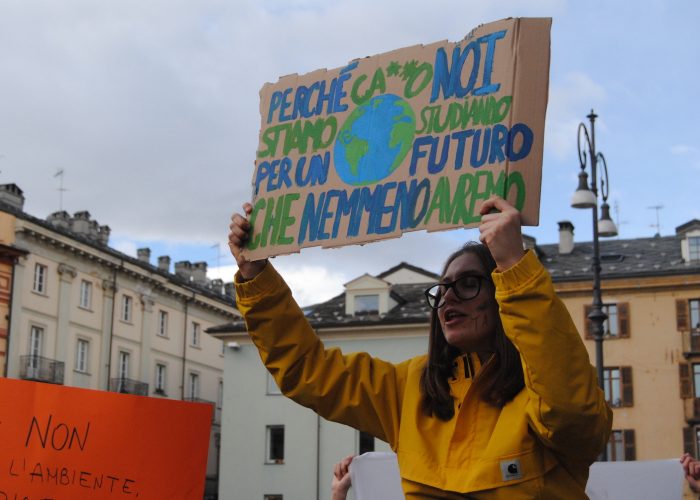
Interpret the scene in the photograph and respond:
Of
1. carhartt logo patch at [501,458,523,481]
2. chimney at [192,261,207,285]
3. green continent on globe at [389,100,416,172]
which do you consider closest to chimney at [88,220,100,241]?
chimney at [192,261,207,285]

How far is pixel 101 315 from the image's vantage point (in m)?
49.3

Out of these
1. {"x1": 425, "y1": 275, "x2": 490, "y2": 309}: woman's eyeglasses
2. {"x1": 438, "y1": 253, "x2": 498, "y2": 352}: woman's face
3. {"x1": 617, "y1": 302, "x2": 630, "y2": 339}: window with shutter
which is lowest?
{"x1": 438, "y1": 253, "x2": 498, "y2": 352}: woman's face

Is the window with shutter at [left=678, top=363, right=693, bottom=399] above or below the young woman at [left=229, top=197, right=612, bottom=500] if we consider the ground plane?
above

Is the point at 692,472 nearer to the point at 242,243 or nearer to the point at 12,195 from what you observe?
the point at 242,243

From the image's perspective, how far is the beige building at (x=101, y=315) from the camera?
44094 mm

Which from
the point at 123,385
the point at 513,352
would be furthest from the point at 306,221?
the point at 123,385

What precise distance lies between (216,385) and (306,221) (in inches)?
2188

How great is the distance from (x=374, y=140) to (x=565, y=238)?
1700 inches

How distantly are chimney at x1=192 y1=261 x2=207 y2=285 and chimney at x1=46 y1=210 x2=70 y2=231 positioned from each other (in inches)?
469

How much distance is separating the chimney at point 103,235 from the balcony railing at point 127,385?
6353 mm

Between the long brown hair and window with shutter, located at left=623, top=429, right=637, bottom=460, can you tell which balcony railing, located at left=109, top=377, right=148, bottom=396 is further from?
the long brown hair

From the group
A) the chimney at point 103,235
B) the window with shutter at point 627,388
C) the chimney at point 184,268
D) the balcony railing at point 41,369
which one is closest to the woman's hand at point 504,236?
the window with shutter at point 627,388

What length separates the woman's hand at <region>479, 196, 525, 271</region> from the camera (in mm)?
3154

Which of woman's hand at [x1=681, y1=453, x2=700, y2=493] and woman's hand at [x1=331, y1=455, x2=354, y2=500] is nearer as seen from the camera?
woman's hand at [x1=681, y1=453, x2=700, y2=493]
